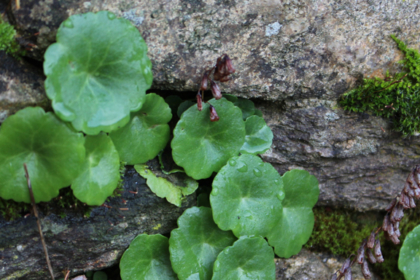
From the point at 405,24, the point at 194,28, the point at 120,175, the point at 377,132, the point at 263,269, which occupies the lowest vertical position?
the point at 263,269

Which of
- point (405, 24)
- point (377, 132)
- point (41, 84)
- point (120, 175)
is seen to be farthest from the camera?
point (377, 132)

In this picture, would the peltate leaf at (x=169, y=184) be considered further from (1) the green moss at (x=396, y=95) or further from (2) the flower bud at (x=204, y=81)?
(1) the green moss at (x=396, y=95)

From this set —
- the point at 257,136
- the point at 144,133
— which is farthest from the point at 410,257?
the point at 144,133

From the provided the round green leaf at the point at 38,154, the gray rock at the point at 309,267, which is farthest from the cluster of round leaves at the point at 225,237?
the round green leaf at the point at 38,154

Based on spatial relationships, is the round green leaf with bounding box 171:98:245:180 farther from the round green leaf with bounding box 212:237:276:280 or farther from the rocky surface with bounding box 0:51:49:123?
the rocky surface with bounding box 0:51:49:123

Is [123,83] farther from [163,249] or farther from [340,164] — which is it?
[340,164]

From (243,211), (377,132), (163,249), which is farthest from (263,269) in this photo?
(377,132)
